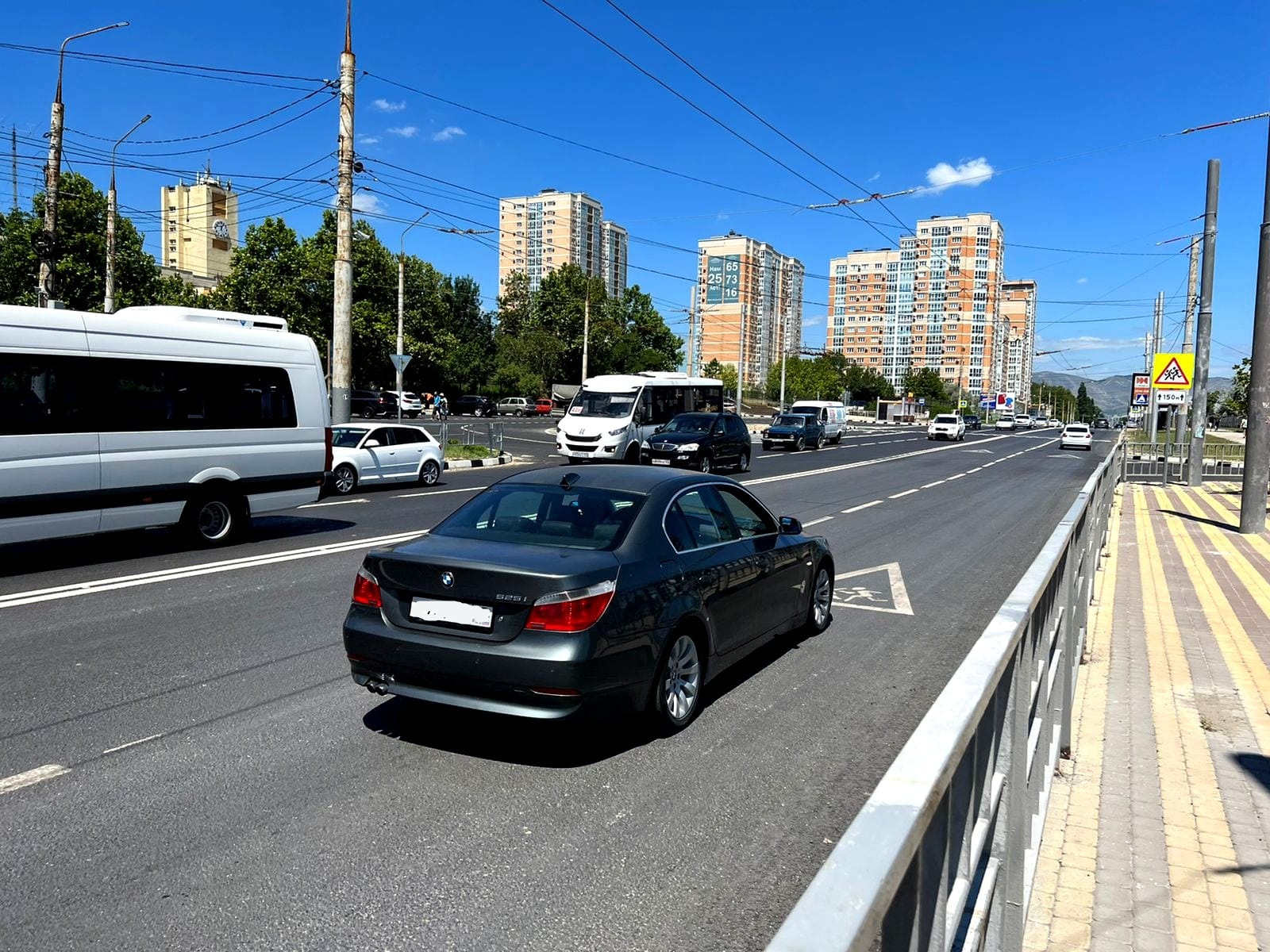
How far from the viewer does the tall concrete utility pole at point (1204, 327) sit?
21.7m

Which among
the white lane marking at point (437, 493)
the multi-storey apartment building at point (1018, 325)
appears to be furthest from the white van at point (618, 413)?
the multi-storey apartment building at point (1018, 325)

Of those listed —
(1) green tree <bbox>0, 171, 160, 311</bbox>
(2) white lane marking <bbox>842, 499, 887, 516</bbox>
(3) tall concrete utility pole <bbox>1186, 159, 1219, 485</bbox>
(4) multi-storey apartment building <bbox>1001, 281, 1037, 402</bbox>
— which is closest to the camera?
(2) white lane marking <bbox>842, 499, 887, 516</bbox>

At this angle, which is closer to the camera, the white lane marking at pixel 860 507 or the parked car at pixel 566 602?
the parked car at pixel 566 602

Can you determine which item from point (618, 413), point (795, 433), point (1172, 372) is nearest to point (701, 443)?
point (618, 413)

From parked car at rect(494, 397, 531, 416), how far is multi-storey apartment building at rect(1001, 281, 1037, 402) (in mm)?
65831

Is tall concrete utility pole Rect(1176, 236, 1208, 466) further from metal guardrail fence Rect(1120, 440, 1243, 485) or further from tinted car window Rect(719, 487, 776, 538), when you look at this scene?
tinted car window Rect(719, 487, 776, 538)

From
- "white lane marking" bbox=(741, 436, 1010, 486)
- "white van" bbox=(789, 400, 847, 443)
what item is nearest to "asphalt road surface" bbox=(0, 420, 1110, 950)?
"white lane marking" bbox=(741, 436, 1010, 486)

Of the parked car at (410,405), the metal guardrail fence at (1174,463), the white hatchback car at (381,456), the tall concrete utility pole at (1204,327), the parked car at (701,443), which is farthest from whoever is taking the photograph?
the parked car at (410,405)

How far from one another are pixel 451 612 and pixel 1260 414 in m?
14.8

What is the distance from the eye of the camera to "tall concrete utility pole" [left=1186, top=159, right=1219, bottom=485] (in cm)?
2172

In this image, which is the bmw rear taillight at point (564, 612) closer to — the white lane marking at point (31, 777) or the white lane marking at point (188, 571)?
the white lane marking at point (31, 777)

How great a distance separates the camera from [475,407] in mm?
71750

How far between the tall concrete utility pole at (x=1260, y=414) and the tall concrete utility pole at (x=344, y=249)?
16.5 metres

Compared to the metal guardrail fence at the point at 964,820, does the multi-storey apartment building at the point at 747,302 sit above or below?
above
